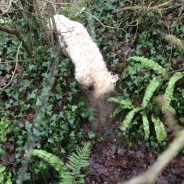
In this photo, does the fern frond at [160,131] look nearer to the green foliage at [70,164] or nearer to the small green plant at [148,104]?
the small green plant at [148,104]

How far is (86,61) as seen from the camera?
6.22 metres

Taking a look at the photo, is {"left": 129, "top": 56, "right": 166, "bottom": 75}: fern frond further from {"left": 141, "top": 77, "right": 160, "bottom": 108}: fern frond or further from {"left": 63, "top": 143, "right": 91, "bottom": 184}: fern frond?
{"left": 63, "top": 143, "right": 91, "bottom": 184}: fern frond

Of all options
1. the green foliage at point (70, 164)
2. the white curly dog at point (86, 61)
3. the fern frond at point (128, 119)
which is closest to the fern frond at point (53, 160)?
the green foliage at point (70, 164)

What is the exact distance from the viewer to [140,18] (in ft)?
23.5

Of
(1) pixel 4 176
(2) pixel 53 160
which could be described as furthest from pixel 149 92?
(1) pixel 4 176

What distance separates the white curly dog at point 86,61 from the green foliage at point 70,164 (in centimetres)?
126

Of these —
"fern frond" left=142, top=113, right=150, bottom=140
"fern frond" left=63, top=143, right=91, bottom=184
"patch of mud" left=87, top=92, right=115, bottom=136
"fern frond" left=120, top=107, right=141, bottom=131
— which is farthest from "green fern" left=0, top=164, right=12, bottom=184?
"fern frond" left=142, top=113, right=150, bottom=140

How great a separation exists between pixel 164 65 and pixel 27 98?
9.39ft

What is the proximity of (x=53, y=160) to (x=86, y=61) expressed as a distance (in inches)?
77.6

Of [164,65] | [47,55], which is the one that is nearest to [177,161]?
[164,65]

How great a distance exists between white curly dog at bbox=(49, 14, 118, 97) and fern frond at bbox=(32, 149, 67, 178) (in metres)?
1.48

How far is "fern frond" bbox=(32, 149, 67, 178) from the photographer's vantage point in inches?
217

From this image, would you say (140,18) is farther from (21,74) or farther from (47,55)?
(21,74)

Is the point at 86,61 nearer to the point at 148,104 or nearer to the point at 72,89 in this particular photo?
the point at 72,89
